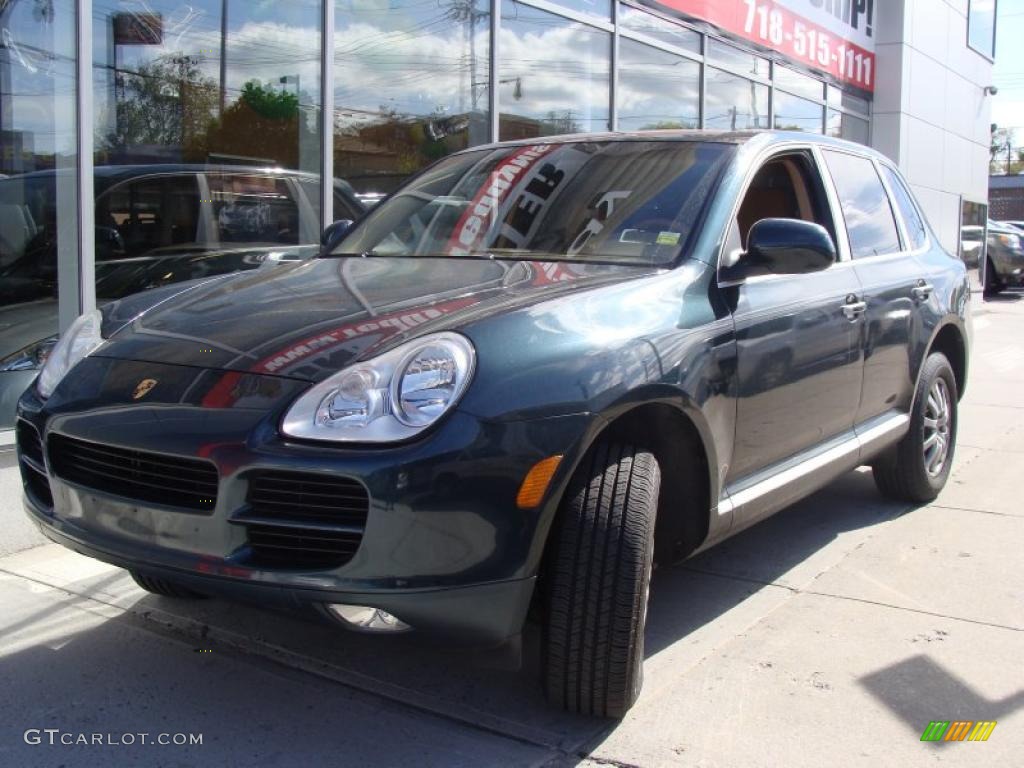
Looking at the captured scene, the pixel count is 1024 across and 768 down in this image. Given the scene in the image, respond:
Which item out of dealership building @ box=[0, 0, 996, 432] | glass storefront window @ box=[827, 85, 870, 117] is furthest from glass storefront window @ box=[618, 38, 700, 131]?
glass storefront window @ box=[827, 85, 870, 117]

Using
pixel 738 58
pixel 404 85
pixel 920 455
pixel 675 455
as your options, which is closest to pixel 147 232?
pixel 404 85

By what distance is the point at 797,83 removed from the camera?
14258 mm

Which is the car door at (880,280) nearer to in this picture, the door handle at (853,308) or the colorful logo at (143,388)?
the door handle at (853,308)

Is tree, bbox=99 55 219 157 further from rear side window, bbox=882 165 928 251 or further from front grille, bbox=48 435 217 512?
rear side window, bbox=882 165 928 251

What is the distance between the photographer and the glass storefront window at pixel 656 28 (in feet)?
33.4

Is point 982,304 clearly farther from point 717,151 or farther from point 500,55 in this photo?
point 717,151

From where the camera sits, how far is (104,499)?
2.73 metres

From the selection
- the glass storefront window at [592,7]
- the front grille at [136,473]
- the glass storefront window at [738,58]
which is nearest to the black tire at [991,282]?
the glass storefront window at [738,58]

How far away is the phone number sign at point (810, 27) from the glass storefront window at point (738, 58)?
0.55 ft

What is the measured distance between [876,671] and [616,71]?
7790mm

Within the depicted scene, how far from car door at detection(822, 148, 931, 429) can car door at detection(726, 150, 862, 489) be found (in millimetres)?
141

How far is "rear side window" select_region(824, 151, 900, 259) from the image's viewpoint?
4.48 m

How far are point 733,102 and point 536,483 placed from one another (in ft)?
36.0

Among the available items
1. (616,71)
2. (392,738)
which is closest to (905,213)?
(392,738)
